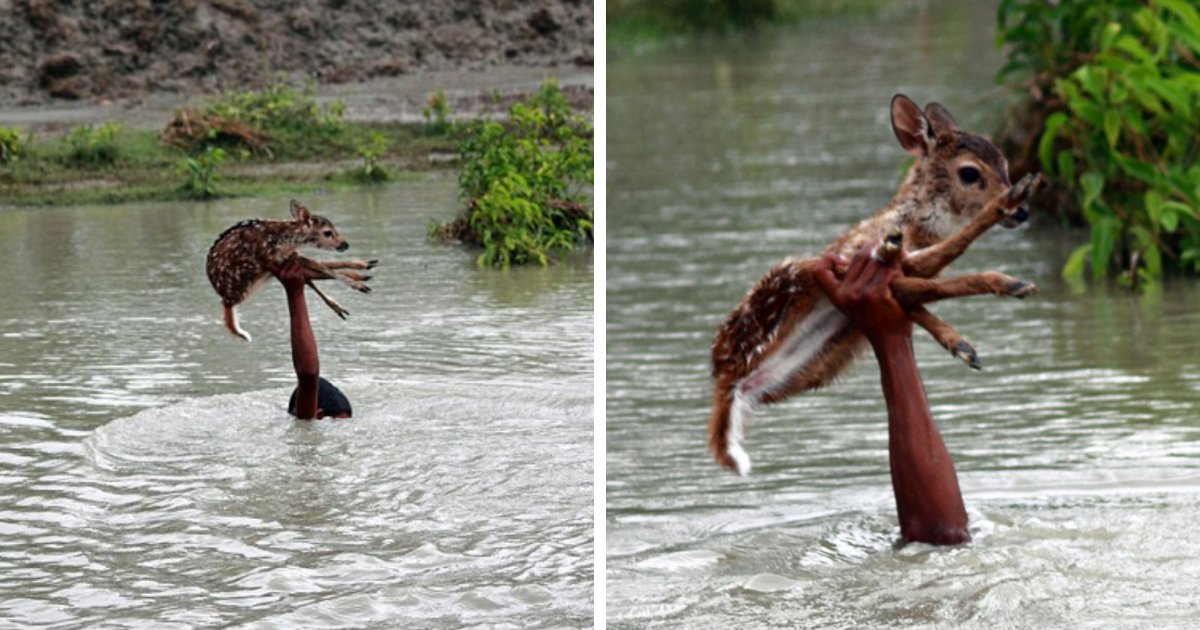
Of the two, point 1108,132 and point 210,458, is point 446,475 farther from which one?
point 1108,132

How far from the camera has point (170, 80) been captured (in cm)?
303

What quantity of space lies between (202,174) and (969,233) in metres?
1.07

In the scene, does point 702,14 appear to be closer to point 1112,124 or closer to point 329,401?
point 1112,124

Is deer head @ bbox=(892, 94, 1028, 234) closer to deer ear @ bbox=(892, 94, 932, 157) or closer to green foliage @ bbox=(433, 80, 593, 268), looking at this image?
deer ear @ bbox=(892, 94, 932, 157)

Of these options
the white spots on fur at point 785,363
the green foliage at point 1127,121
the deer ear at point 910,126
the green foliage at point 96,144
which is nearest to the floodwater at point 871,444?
the green foliage at point 1127,121

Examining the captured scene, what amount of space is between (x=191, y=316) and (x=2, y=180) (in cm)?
32

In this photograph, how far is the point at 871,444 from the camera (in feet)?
13.4

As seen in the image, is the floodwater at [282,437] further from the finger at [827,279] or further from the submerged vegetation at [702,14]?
the submerged vegetation at [702,14]

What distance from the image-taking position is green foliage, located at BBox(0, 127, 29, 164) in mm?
2850

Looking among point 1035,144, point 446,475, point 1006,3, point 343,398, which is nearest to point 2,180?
point 343,398

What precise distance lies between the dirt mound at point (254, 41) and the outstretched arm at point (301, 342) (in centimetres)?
30

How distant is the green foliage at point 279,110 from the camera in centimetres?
300

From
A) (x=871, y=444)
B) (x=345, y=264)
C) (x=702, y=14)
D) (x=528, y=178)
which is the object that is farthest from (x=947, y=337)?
(x=702, y=14)

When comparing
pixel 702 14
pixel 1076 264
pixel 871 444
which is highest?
pixel 702 14
